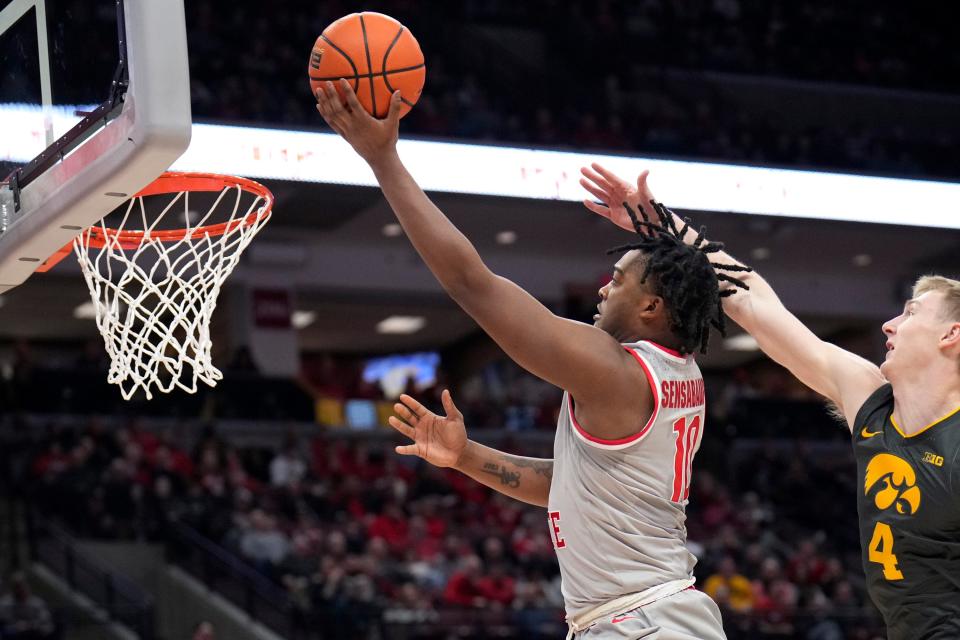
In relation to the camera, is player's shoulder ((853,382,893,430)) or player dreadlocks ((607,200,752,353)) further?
player's shoulder ((853,382,893,430))

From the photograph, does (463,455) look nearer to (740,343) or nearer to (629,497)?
(629,497)

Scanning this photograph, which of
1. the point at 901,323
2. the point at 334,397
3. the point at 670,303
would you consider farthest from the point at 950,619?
the point at 334,397

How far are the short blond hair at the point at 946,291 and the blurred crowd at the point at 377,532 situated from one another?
25.1ft

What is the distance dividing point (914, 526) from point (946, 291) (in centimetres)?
61

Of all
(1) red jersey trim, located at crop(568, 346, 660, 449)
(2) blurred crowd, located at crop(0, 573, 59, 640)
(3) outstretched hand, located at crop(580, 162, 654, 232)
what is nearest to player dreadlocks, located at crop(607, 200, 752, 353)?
(1) red jersey trim, located at crop(568, 346, 660, 449)

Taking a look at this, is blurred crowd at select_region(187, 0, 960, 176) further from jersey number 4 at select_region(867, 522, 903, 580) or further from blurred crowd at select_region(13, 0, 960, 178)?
jersey number 4 at select_region(867, 522, 903, 580)

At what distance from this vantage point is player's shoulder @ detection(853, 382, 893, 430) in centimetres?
358

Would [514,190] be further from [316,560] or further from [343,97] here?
[343,97]

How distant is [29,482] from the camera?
42.6 ft

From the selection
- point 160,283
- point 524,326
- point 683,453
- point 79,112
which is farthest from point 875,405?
point 160,283

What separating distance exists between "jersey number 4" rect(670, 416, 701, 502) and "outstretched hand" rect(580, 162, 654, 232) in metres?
0.70

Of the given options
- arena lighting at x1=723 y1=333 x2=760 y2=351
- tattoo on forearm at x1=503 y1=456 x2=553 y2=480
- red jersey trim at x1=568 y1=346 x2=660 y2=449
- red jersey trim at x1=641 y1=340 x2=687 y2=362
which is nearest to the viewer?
red jersey trim at x1=568 y1=346 x2=660 y2=449

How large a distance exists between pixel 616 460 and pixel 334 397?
18.7m

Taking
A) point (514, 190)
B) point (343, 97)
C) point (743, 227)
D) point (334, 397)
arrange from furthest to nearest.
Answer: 1. point (334, 397)
2. point (743, 227)
3. point (514, 190)
4. point (343, 97)
